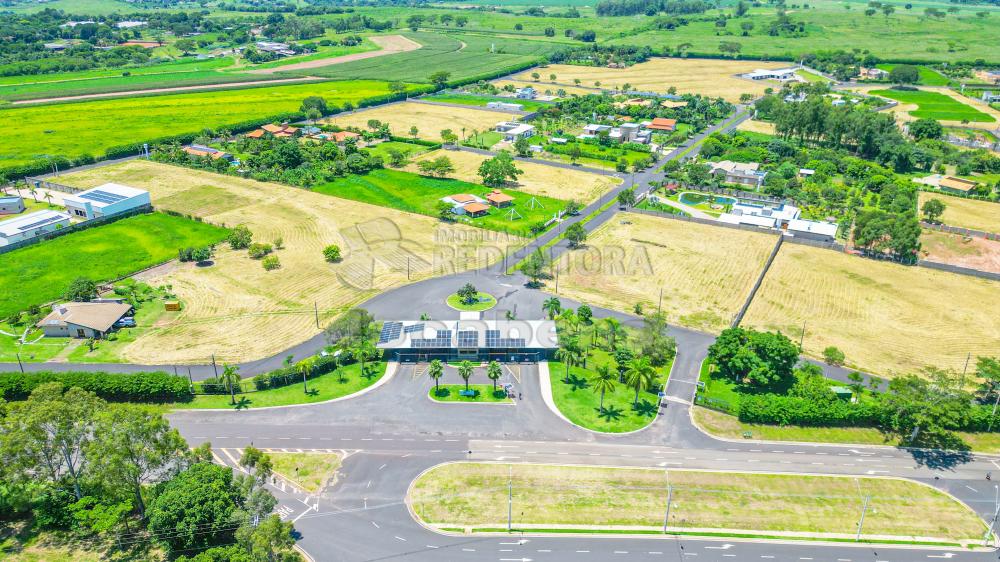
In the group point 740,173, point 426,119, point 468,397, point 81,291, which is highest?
point 426,119

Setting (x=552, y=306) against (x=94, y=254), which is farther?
(x=94, y=254)

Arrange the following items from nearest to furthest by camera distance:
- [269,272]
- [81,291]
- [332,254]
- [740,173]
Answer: [81,291] < [269,272] < [332,254] < [740,173]

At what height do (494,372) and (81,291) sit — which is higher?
(81,291)

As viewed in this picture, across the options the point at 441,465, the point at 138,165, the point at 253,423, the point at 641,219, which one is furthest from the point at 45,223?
the point at 641,219

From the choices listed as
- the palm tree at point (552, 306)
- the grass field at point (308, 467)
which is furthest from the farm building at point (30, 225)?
the palm tree at point (552, 306)

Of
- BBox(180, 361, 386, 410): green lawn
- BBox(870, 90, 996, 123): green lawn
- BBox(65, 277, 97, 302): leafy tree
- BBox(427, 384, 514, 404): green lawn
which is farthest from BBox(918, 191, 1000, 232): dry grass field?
BBox(65, 277, 97, 302): leafy tree

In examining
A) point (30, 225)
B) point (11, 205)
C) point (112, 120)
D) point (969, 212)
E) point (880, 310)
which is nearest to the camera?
point (880, 310)

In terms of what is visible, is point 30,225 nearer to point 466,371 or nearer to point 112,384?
point 112,384

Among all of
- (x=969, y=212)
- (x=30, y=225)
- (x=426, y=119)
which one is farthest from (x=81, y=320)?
(x=969, y=212)
